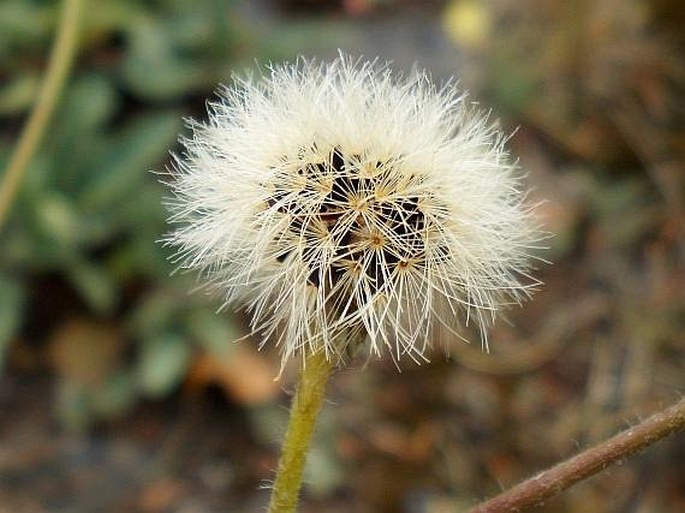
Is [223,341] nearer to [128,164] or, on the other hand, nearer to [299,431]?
[128,164]

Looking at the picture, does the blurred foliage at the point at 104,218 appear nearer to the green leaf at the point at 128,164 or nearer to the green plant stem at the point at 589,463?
the green leaf at the point at 128,164

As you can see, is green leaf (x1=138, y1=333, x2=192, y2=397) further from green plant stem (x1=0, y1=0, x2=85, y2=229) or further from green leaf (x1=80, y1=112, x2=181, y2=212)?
green plant stem (x1=0, y1=0, x2=85, y2=229)

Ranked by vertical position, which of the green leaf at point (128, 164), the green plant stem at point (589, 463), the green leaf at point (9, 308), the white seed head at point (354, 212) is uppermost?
the green leaf at point (128, 164)

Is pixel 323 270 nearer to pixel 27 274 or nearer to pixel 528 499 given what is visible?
pixel 528 499

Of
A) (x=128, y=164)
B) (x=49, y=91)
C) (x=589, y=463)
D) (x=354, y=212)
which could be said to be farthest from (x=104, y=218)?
(x=589, y=463)

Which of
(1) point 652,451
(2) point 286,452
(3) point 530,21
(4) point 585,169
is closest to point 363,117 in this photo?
(2) point 286,452

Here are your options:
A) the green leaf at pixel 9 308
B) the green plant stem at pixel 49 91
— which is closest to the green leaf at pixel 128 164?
the green leaf at pixel 9 308
